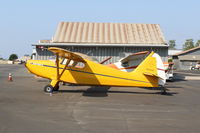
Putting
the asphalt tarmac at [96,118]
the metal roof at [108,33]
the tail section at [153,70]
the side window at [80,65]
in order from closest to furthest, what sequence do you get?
the asphalt tarmac at [96,118] → the tail section at [153,70] → the side window at [80,65] → the metal roof at [108,33]

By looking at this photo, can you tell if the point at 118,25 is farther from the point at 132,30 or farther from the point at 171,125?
the point at 171,125

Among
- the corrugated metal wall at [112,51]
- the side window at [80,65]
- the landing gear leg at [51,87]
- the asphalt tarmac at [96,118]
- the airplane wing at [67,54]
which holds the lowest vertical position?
the asphalt tarmac at [96,118]

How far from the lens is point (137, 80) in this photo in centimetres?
1176

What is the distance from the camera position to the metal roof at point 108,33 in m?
23.1

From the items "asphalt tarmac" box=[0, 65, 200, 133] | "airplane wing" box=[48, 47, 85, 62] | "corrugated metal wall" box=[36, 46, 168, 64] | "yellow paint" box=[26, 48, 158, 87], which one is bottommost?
"asphalt tarmac" box=[0, 65, 200, 133]

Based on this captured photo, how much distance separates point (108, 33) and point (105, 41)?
2.01 metres

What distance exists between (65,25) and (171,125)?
854 inches

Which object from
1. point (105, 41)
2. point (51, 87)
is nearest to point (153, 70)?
point (51, 87)

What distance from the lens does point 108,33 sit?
24781 mm

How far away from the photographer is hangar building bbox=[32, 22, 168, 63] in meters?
22.3

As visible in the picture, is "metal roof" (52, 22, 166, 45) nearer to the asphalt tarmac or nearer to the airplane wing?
the airplane wing

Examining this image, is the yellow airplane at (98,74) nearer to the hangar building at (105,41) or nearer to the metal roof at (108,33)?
the hangar building at (105,41)

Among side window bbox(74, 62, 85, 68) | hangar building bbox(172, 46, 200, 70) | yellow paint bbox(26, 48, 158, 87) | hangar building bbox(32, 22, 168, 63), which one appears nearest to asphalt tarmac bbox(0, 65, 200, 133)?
yellow paint bbox(26, 48, 158, 87)

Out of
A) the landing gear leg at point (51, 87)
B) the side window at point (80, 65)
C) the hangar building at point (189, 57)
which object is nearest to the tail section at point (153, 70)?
the side window at point (80, 65)
